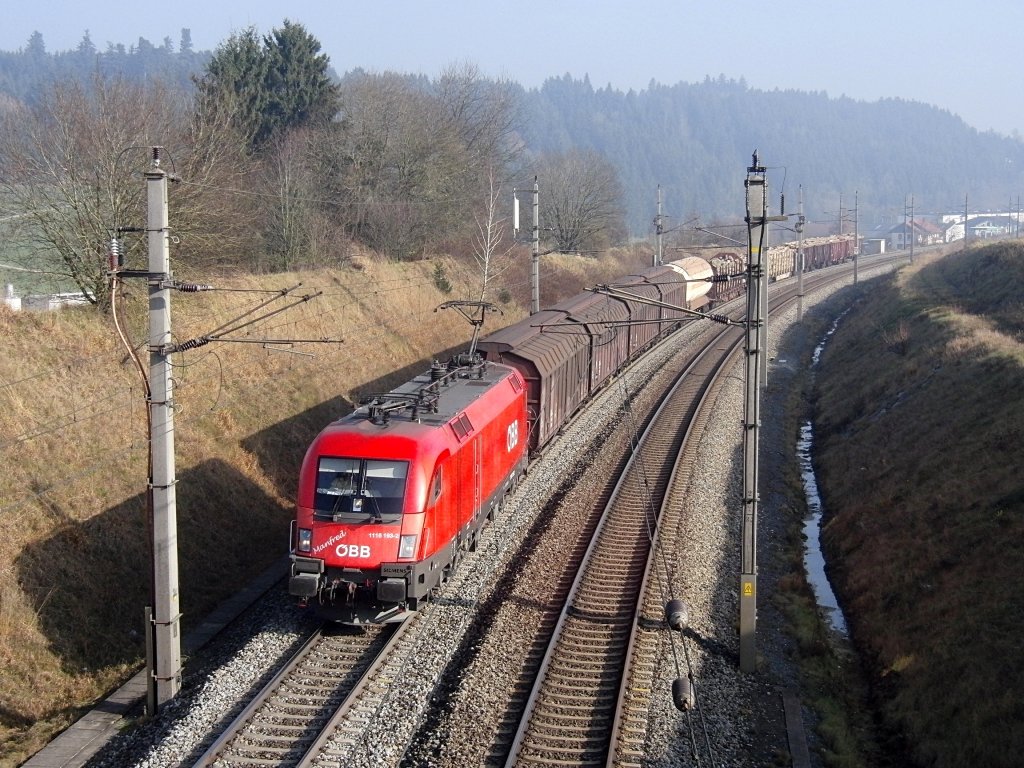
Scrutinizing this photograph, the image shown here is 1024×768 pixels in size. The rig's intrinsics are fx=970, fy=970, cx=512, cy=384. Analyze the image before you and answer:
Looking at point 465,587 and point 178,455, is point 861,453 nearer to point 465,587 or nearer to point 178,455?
point 465,587

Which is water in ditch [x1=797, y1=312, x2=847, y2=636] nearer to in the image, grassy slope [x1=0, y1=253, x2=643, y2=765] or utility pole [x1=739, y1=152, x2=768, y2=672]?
utility pole [x1=739, y1=152, x2=768, y2=672]

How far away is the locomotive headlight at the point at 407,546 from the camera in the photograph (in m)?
13.7

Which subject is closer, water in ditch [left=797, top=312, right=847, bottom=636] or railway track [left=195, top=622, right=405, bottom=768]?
railway track [left=195, top=622, right=405, bottom=768]

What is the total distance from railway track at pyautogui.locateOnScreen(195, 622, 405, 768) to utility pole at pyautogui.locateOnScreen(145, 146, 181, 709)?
144 cm

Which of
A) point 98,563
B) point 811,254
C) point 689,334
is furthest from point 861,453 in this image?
point 811,254

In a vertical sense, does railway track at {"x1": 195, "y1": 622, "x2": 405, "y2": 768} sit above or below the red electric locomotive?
below

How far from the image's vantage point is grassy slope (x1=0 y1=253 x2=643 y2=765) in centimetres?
1423

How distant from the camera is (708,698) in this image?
41.1ft

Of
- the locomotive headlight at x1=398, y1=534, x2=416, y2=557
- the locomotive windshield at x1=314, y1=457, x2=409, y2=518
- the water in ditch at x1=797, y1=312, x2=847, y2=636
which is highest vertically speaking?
the locomotive windshield at x1=314, y1=457, x2=409, y2=518

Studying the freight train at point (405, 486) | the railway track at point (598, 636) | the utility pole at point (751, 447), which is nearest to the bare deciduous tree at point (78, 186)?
the freight train at point (405, 486)

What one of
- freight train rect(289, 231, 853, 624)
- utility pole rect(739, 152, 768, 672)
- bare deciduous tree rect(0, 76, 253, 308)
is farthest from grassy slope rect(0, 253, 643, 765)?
utility pole rect(739, 152, 768, 672)

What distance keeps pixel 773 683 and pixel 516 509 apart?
25.6 feet

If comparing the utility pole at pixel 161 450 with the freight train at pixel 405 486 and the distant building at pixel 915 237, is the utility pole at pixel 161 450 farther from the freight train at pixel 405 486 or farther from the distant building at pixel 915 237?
the distant building at pixel 915 237

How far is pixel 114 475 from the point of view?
721 inches
